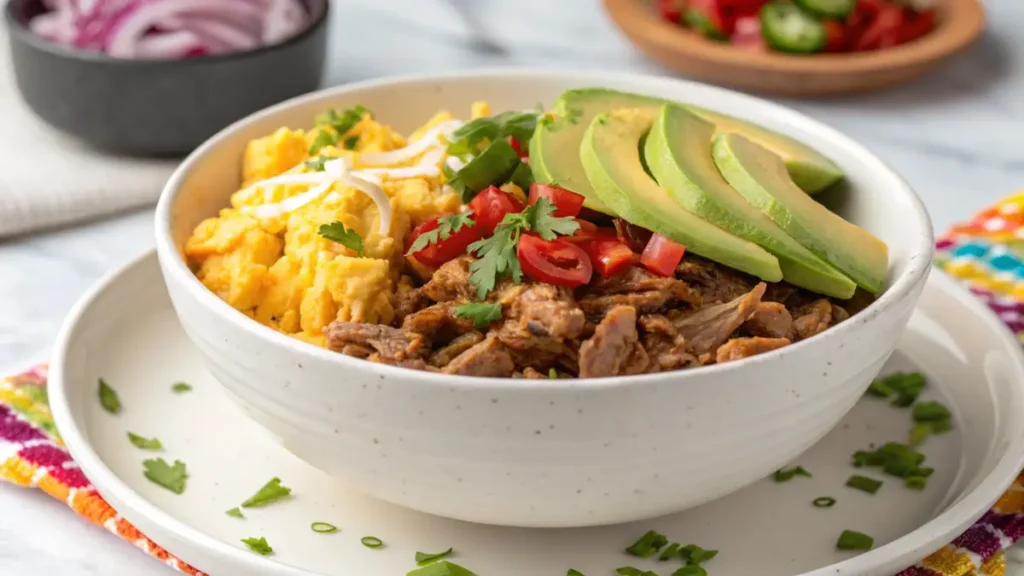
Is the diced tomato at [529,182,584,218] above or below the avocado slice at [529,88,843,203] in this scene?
below

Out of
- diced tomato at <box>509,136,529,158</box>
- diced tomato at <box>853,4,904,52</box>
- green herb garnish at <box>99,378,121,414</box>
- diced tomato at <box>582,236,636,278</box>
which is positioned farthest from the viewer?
diced tomato at <box>853,4,904,52</box>

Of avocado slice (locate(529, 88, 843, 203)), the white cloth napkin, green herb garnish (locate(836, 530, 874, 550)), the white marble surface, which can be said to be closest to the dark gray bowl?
the white cloth napkin

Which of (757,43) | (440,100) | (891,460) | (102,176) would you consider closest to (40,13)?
(102,176)

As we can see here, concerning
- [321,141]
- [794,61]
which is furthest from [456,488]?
[794,61]

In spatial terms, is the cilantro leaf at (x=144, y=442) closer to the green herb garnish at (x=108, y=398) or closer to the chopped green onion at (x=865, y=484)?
the green herb garnish at (x=108, y=398)

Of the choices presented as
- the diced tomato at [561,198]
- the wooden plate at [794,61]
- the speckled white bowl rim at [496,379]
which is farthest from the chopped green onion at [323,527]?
the wooden plate at [794,61]

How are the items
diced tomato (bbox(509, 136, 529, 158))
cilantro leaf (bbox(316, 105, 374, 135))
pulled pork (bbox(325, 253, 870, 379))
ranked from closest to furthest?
pulled pork (bbox(325, 253, 870, 379)) → diced tomato (bbox(509, 136, 529, 158)) → cilantro leaf (bbox(316, 105, 374, 135))

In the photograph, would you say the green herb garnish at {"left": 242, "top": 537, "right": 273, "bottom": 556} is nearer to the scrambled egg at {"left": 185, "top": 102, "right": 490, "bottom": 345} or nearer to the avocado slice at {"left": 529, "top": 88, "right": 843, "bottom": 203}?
the scrambled egg at {"left": 185, "top": 102, "right": 490, "bottom": 345}
